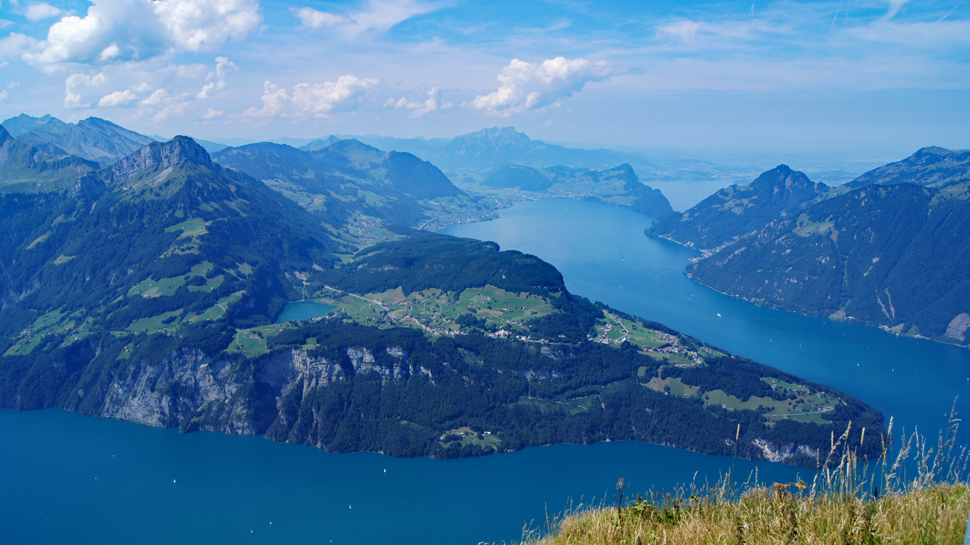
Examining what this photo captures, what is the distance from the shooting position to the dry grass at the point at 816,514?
5.24 meters

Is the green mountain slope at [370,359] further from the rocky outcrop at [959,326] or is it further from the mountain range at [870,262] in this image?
the mountain range at [870,262]

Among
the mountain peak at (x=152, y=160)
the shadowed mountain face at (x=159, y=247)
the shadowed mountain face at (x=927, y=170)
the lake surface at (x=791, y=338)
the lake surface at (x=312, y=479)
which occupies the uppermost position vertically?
the mountain peak at (x=152, y=160)

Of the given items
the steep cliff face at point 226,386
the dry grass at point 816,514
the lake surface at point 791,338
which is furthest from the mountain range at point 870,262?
the dry grass at point 816,514

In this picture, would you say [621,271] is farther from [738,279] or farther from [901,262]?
[901,262]

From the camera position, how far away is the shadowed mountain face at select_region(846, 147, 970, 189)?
529 feet

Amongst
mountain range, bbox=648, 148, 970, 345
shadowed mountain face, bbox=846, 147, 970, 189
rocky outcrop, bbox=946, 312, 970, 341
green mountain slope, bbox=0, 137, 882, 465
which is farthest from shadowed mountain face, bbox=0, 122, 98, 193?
shadowed mountain face, bbox=846, 147, 970, 189

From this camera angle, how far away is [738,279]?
124812mm

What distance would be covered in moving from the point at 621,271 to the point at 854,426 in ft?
248

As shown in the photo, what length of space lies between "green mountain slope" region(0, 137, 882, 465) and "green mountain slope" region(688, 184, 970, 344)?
49.2 meters

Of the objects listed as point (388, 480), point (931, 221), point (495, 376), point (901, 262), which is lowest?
point (388, 480)

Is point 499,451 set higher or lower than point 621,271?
lower

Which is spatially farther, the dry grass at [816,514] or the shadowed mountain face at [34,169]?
the shadowed mountain face at [34,169]

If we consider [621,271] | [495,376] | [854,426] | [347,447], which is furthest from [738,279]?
[347,447]

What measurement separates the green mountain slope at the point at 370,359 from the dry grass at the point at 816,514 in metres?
53.5
